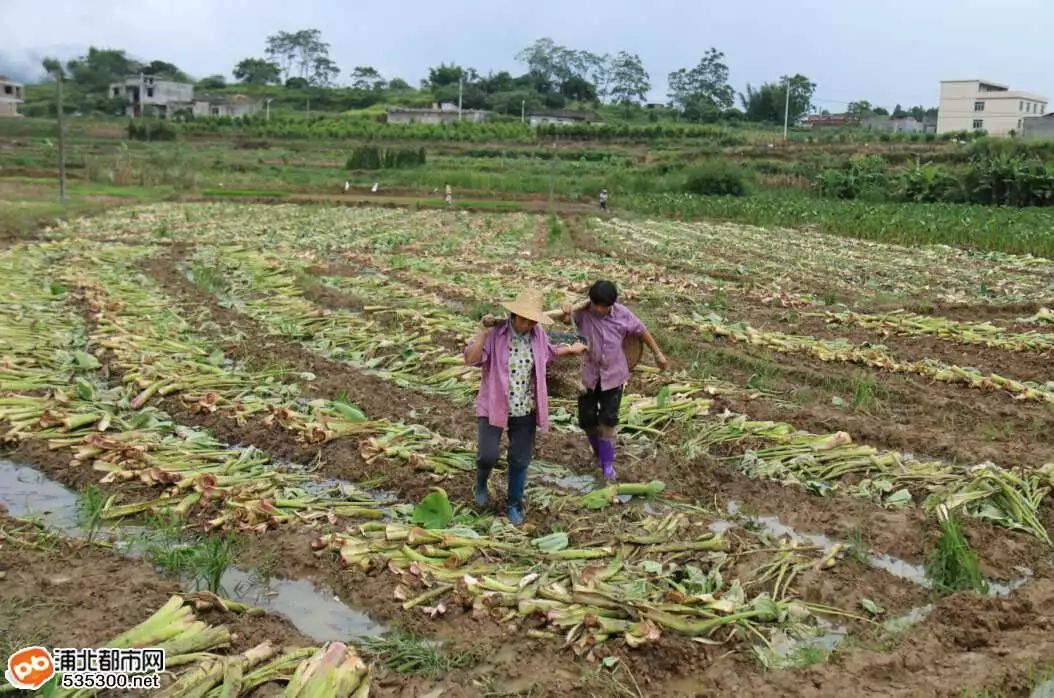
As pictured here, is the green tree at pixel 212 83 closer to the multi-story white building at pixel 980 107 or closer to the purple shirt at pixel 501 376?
the multi-story white building at pixel 980 107

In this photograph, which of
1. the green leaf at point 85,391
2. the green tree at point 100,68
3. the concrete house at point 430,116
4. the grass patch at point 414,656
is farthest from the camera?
the green tree at point 100,68

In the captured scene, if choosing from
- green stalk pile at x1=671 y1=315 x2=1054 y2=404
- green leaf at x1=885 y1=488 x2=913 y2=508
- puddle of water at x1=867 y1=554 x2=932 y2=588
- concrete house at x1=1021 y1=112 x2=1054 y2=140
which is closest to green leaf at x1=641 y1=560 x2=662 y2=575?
puddle of water at x1=867 y1=554 x2=932 y2=588

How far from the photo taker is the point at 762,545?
4961 millimetres

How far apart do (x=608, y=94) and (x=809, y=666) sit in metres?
109

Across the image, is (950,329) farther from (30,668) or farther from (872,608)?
(30,668)

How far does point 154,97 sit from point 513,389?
295ft

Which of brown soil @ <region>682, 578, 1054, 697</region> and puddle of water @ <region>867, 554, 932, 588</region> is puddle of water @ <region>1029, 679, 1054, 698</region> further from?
puddle of water @ <region>867, 554, 932, 588</region>

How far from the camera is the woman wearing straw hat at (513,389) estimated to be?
16.9 ft

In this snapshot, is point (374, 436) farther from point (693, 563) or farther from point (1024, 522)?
point (1024, 522)

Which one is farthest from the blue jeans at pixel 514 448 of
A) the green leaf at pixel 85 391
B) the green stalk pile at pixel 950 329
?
the green stalk pile at pixel 950 329

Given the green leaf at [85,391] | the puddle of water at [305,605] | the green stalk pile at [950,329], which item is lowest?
the puddle of water at [305,605]

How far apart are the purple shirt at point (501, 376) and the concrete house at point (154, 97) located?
8496 centimetres

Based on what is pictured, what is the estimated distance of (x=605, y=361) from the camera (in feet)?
19.1

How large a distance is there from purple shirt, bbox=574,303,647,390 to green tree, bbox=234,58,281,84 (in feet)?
384
